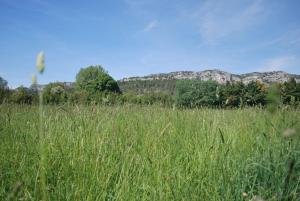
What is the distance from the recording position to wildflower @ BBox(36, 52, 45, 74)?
684 mm

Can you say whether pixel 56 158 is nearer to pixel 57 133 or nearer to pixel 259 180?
pixel 57 133

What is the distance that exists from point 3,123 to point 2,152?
64.6 inches

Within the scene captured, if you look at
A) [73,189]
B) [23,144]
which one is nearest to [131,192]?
[73,189]

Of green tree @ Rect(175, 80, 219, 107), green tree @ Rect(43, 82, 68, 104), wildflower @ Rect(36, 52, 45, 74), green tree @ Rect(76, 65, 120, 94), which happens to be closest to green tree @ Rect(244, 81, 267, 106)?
wildflower @ Rect(36, 52, 45, 74)

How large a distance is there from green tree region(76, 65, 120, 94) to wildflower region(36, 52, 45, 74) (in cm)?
8330

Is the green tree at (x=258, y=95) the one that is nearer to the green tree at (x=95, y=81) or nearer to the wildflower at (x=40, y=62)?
the wildflower at (x=40, y=62)

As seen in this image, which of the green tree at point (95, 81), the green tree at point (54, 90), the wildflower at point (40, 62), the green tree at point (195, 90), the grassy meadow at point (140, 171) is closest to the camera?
the wildflower at point (40, 62)

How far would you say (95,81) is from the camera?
286ft

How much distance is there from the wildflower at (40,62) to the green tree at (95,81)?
273 ft

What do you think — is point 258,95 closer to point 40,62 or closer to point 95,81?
point 40,62

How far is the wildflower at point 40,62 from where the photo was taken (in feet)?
2.24

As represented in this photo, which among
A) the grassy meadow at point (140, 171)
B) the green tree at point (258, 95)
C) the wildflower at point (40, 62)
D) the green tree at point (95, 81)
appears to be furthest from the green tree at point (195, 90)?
the wildflower at point (40, 62)

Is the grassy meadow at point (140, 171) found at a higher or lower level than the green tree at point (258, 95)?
lower

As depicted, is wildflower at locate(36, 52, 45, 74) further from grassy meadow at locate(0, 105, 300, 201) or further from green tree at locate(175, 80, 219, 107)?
green tree at locate(175, 80, 219, 107)
